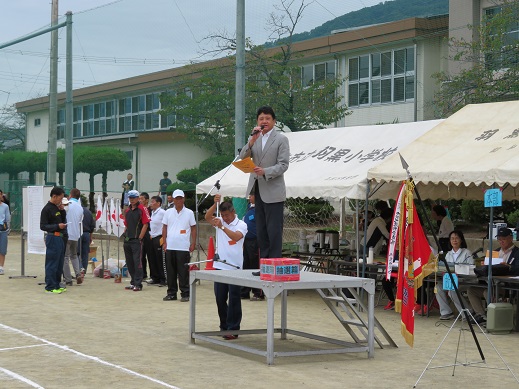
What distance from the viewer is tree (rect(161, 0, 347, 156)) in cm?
2719

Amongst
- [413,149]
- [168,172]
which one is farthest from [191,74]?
[413,149]

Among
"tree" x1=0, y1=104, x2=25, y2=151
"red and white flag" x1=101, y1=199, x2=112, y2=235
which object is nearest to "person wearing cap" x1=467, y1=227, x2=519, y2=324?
"red and white flag" x1=101, y1=199, x2=112, y2=235

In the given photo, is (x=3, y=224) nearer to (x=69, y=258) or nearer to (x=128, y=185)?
(x=69, y=258)

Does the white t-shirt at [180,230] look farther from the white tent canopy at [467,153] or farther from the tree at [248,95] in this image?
the tree at [248,95]

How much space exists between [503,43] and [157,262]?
11919 mm

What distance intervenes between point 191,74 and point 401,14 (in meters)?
7.34

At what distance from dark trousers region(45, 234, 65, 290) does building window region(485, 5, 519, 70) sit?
43.1 ft

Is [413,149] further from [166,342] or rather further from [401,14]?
[401,14]

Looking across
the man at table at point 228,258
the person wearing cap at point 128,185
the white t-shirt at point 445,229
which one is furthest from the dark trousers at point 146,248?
the person wearing cap at point 128,185

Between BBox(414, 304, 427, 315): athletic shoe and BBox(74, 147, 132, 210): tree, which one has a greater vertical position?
BBox(74, 147, 132, 210): tree

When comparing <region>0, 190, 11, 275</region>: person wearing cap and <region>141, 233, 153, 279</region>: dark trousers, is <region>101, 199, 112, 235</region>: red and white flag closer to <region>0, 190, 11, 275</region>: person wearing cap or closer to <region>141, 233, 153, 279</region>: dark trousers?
<region>141, 233, 153, 279</region>: dark trousers

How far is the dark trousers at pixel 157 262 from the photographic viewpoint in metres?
18.3

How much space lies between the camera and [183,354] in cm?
1003

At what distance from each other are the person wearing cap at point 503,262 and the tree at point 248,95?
540 inches
